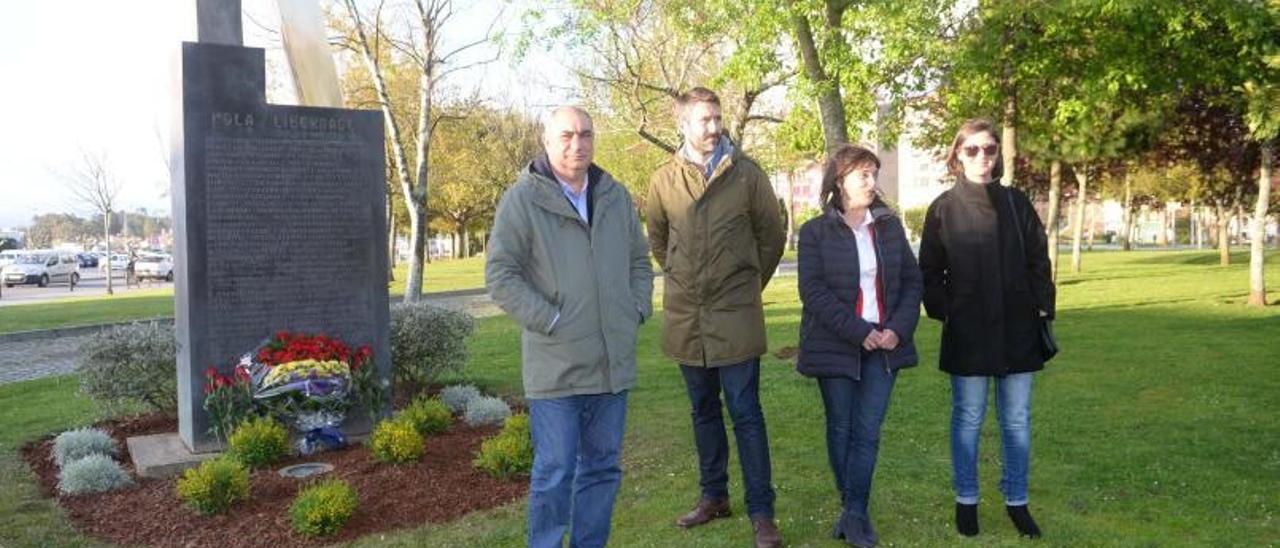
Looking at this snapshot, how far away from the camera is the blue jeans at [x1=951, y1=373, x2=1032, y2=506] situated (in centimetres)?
484

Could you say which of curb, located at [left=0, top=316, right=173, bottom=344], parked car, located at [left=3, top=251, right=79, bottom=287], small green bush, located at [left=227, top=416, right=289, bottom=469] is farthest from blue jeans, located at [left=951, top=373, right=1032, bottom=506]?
parked car, located at [left=3, top=251, right=79, bottom=287]

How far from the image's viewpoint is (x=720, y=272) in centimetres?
473

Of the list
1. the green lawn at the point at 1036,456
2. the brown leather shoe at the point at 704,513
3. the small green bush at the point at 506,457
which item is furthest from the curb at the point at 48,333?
the brown leather shoe at the point at 704,513

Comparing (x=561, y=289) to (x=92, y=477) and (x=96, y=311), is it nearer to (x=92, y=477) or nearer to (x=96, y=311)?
(x=92, y=477)

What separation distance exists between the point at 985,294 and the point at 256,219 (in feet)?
16.9

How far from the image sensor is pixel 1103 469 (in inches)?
247

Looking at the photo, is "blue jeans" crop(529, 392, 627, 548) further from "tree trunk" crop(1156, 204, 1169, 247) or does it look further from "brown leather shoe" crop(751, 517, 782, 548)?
"tree trunk" crop(1156, 204, 1169, 247)

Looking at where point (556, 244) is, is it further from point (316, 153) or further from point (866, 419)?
point (316, 153)

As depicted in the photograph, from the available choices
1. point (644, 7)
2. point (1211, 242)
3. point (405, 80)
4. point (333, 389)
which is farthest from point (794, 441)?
point (1211, 242)

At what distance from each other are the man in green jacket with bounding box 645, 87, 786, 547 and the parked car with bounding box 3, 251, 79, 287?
4761 centimetres

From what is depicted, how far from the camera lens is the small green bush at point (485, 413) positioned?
25.8 ft

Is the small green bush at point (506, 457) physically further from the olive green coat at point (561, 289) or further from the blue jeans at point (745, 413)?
the olive green coat at point (561, 289)

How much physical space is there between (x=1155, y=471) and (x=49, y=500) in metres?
6.94

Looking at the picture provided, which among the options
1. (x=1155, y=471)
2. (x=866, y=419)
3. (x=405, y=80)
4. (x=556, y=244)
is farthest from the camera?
(x=405, y=80)
